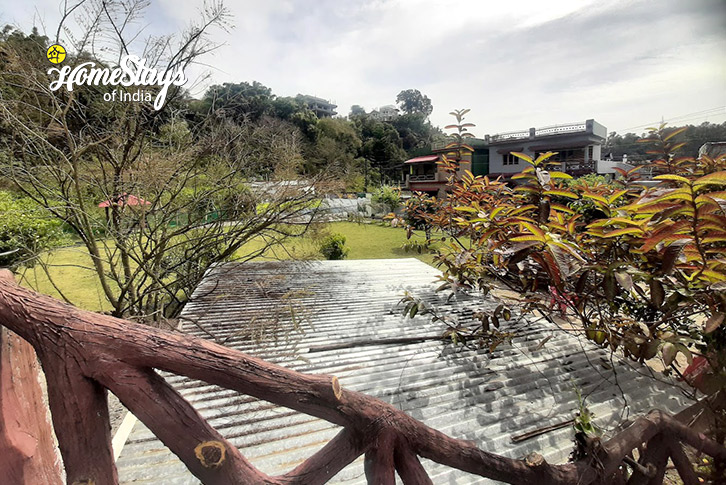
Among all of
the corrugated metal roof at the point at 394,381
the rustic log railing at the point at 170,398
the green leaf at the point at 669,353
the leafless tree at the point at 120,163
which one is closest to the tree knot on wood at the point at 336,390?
the rustic log railing at the point at 170,398

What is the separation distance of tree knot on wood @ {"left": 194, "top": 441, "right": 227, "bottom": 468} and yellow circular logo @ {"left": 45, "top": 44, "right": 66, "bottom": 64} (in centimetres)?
470

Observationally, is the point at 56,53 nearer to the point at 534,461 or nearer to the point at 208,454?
the point at 208,454

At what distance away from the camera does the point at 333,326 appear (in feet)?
11.1

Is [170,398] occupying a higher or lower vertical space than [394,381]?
higher

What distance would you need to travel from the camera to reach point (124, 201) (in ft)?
12.5

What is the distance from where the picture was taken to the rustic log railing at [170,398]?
0.54 m

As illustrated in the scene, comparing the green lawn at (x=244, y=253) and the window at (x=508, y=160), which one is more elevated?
the window at (x=508, y=160)

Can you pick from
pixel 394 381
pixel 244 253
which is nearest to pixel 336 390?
pixel 394 381

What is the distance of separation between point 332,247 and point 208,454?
862cm

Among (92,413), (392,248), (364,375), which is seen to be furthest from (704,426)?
(392,248)

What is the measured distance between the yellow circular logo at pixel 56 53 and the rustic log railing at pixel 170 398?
166 inches

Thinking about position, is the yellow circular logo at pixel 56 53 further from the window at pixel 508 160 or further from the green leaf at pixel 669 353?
the window at pixel 508 160

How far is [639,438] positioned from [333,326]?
Result: 2662mm

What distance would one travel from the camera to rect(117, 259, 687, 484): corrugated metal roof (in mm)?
1776
